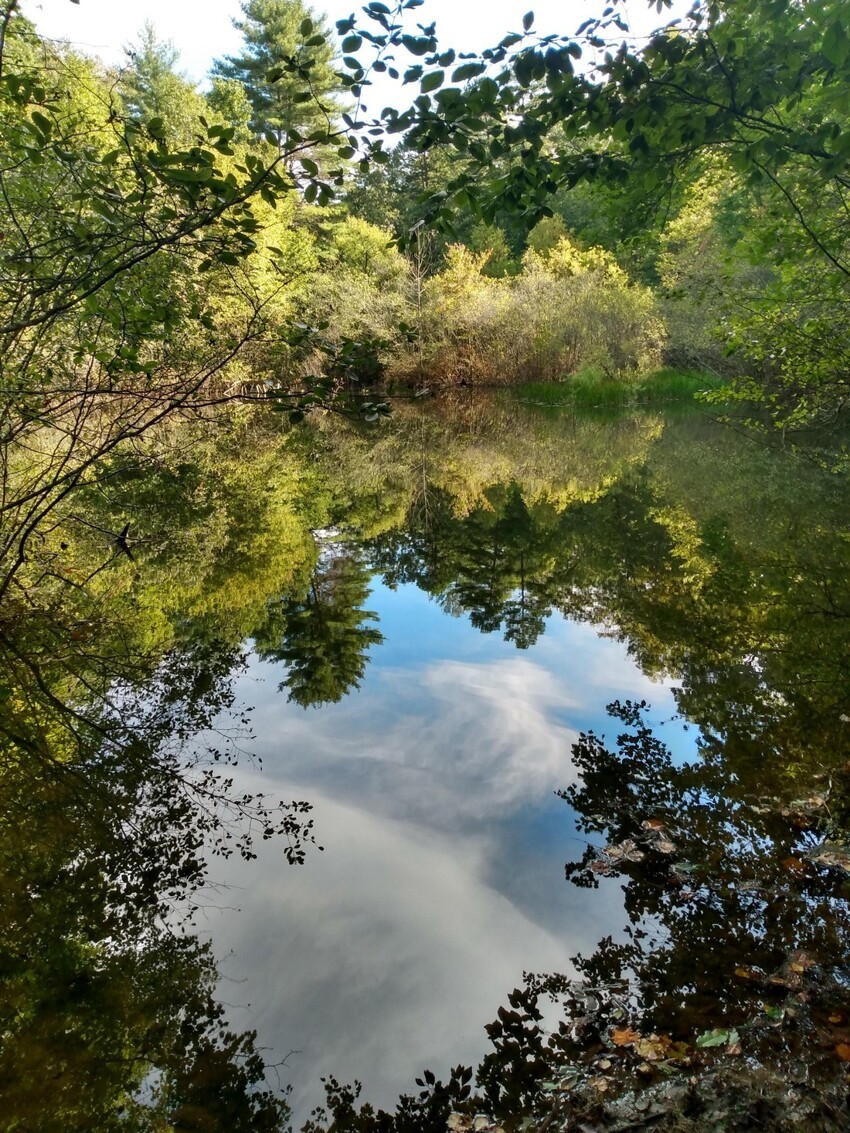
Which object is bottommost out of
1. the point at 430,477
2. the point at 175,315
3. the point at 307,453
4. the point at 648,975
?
the point at 648,975

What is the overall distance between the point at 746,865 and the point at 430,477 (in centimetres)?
1225

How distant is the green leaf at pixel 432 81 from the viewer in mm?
2709

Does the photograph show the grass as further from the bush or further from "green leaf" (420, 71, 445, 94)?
"green leaf" (420, 71, 445, 94)

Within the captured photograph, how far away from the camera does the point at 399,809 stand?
4.23 metres

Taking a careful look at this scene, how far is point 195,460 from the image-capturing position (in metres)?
16.8

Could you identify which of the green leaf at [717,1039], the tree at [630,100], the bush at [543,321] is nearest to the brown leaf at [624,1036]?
the green leaf at [717,1039]

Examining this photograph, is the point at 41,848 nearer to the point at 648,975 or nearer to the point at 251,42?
the point at 648,975

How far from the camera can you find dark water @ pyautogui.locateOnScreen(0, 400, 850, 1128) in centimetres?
265

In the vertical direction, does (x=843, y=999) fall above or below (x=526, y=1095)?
above

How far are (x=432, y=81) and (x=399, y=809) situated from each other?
3.88 meters

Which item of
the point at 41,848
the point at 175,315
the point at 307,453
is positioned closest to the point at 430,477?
the point at 307,453

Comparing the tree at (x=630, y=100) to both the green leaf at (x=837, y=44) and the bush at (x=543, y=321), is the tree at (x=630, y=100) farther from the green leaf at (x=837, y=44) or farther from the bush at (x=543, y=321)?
the bush at (x=543, y=321)

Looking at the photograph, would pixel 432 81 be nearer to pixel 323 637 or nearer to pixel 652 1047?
pixel 652 1047

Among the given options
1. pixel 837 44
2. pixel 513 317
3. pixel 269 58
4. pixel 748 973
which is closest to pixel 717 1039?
pixel 748 973
